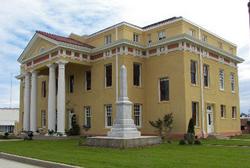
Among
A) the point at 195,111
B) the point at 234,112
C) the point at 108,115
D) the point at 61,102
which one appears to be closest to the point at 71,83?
the point at 61,102

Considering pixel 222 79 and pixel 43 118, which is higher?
pixel 222 79

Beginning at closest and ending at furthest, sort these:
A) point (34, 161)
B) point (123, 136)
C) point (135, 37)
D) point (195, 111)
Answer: point (34, 161), point (123, 136), point (195, 111), point (135, 37)

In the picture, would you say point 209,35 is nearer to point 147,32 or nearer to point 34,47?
point 147,32

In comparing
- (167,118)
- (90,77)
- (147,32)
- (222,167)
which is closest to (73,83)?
(90,77)

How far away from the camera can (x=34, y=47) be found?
36.4m

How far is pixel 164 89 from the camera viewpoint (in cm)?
3022

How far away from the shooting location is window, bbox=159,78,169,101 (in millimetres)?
29902

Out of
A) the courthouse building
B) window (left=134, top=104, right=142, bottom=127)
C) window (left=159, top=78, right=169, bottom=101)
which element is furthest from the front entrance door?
window (left=134, top=104, right=142, bottom=127)

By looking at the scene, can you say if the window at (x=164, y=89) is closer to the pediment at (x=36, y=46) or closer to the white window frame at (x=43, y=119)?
the pediment at (x=36, y=46)

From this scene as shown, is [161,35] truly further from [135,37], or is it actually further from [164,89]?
[164,89]

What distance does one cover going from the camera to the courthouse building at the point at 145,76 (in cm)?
2930

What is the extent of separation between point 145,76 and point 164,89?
255cm

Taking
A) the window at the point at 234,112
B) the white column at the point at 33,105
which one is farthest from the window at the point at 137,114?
the white column at the point at 33,105

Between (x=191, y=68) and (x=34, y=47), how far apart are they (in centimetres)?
1635
